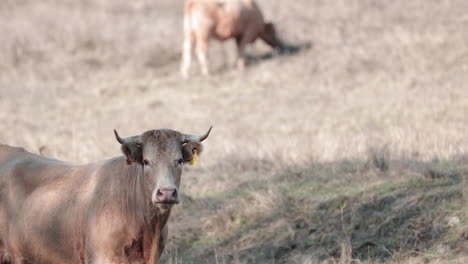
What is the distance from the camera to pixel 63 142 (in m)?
14.2

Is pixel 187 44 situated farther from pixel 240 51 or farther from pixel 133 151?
pixel 133 151

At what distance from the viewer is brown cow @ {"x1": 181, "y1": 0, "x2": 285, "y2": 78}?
2075 cm

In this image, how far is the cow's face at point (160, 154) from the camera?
601cm

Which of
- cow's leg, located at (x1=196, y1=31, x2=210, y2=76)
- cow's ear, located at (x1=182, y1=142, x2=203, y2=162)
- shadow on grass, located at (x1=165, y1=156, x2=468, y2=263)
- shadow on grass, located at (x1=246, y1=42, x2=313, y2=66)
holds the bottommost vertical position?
shadow on grass, located at (x1=165, y1=156, x2=468, y2=263)

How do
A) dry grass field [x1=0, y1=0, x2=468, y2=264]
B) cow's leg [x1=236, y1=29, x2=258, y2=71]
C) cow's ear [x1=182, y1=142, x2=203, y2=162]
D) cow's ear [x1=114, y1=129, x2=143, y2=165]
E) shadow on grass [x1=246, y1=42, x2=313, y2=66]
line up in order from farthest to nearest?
shadow on grass [x1=246, y1=42, x2=313, y2=66] < cow's leg [x1=236, y1=29, x2=258, y2=71] < dry grass field [x1=0, y1=0, x2=468, y2=264] < cow's ear [x1=182, y1=142, x2=203, y2=162] < cow's ear [x1=114, y1=129, x2=143, y2=165]

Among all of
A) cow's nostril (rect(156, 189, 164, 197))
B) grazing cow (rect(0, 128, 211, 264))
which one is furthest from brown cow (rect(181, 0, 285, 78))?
cow's nostril (rect(156, 189, 164, 197))

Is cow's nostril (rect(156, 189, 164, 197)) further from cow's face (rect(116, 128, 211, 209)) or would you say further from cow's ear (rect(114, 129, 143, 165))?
cow's ear (rect(114, 129, 143, 165))

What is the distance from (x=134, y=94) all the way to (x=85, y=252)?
500 inches

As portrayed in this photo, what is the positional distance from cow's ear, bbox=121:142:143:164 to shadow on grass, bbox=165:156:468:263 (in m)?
2.04

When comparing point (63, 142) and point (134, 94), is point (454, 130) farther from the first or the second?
point (134, 94)

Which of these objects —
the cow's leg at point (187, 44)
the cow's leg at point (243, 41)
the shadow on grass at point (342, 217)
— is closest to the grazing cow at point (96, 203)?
the shadow on grass at point (342, 217)

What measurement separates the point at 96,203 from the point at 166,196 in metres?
0.97

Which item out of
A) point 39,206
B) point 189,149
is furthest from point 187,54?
point 189,149

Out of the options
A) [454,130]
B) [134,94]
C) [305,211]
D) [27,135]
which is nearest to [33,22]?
[134,94]
